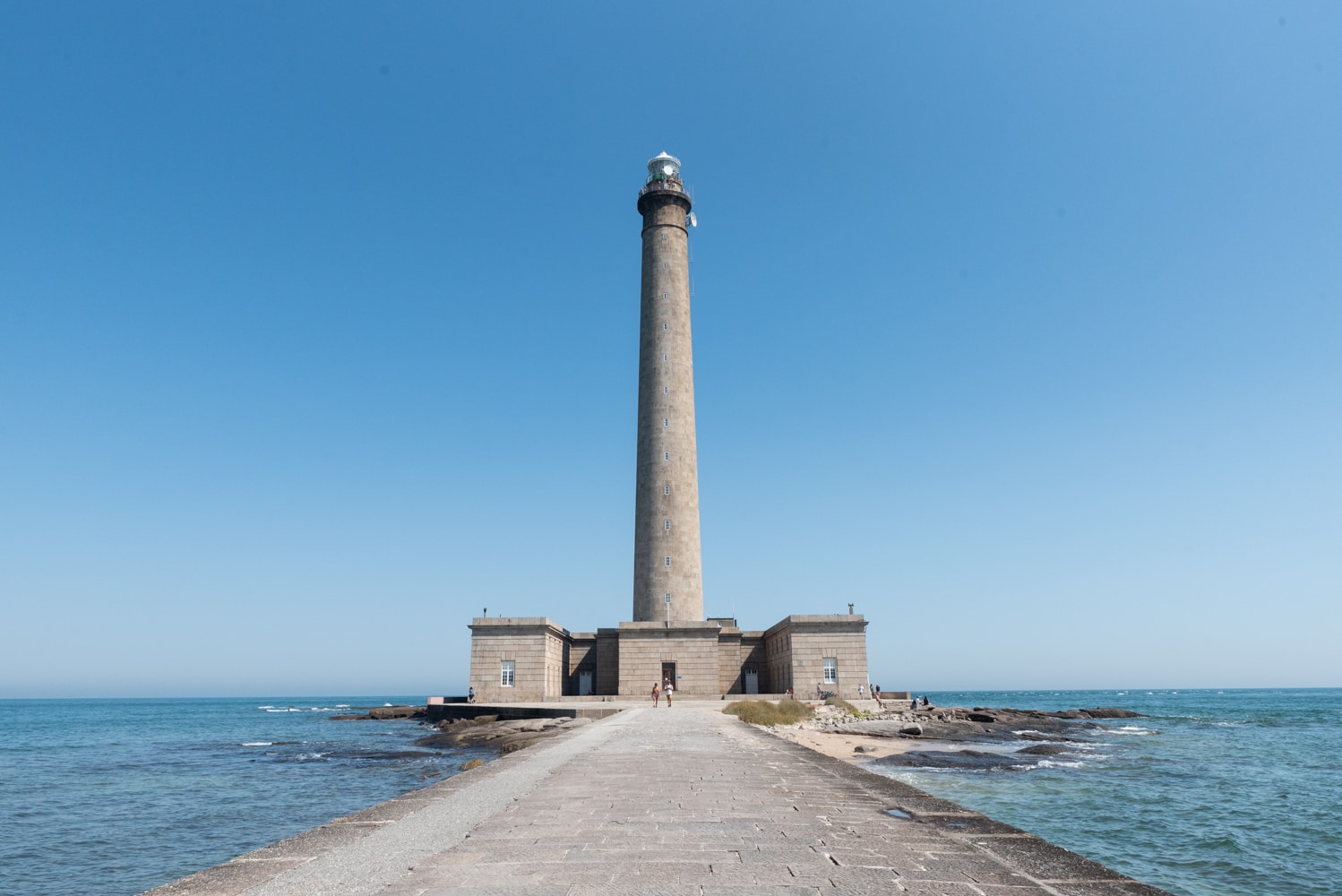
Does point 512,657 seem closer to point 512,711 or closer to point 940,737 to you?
point 512,711

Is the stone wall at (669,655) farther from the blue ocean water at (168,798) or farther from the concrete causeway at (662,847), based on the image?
the concrete causeway at (662,847)

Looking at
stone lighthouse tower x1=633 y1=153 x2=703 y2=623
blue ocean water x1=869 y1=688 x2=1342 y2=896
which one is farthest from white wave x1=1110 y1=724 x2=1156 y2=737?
stone lighthouse tower x1=633 y1=153 x2=703 y2=623

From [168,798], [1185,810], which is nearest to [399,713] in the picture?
[168,798]

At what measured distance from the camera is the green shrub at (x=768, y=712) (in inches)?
1012

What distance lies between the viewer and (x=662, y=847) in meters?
6.96

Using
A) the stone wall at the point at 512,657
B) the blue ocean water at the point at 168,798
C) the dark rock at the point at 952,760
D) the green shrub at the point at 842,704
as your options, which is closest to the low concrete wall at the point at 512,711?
the stone wall at the point at 512,657

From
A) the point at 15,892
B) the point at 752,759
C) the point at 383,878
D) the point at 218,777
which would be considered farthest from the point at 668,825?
the point at 218,777

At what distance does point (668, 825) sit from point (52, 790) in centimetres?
2535

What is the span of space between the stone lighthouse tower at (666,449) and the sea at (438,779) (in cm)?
1352

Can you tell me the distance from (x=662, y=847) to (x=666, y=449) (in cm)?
3587

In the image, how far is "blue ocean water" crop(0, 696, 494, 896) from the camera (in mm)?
14625

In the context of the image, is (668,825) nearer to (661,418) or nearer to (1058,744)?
(1058,744)

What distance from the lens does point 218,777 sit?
2620cm

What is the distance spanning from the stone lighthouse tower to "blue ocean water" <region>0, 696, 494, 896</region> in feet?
44.5
